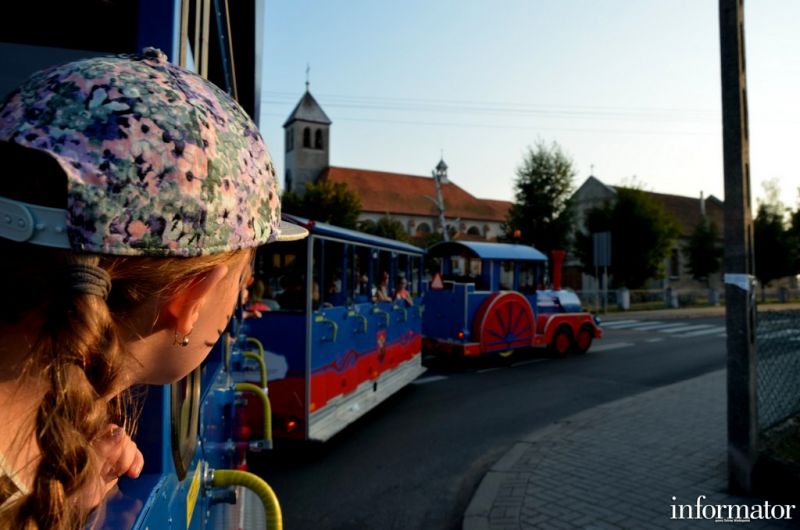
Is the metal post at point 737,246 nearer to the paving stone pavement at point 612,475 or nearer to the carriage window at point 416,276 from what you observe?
the paving stone pavement at point 612,475

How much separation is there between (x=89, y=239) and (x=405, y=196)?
2649 inches

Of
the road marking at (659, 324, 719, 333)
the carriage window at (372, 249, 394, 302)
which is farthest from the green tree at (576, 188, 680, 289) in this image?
the carriage window at (372, 249, 394, 302)

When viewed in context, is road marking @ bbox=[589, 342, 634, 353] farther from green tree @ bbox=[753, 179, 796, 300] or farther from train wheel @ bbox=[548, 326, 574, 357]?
green tree @ bbox=[753, 179, 796, 300]

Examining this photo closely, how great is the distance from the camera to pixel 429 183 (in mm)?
71750

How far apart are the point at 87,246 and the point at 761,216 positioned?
49.7 metres

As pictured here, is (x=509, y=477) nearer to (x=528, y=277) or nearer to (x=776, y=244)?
(x=528, y=277)

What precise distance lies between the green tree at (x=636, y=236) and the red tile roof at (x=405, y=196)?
32.1m

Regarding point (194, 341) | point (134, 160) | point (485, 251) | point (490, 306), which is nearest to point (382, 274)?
point (490, 306)

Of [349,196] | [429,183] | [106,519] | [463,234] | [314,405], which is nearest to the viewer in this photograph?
[106,519]

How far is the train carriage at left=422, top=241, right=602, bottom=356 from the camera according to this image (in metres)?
11.0

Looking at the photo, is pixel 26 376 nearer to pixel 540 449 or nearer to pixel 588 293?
pixel 540 449

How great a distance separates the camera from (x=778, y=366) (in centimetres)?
534

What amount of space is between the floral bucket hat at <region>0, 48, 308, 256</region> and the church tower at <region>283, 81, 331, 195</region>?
6218 centimetres

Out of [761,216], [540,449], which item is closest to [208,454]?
[540,449]
